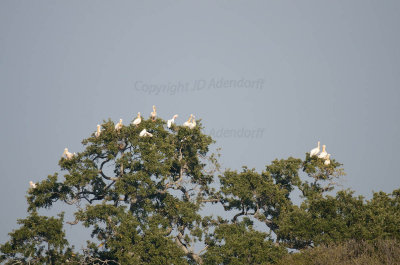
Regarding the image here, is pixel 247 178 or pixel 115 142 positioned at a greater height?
pixel 115 142

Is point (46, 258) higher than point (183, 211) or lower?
lower

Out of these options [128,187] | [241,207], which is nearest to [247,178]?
[241,207]

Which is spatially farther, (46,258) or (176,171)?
(176,171)

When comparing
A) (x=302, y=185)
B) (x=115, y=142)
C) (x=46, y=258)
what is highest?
(x=115, y=142)

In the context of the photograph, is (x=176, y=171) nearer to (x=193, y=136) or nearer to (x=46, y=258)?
(x=193, y=136)

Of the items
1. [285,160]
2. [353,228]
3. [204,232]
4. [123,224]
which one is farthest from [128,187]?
[353,228]

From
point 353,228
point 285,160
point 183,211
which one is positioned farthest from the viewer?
point 285,160

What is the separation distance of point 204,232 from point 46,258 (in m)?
9.28

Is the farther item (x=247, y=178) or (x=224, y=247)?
A: (x=247, y=178)

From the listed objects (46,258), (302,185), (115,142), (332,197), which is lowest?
(46,258)

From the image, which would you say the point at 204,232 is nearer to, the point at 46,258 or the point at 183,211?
the point at 183,211

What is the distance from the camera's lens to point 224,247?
104 ft

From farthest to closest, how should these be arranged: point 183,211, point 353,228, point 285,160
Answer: point 285,160, point 183,211, point 353,228

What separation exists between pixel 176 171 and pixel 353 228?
1272 centimetres
